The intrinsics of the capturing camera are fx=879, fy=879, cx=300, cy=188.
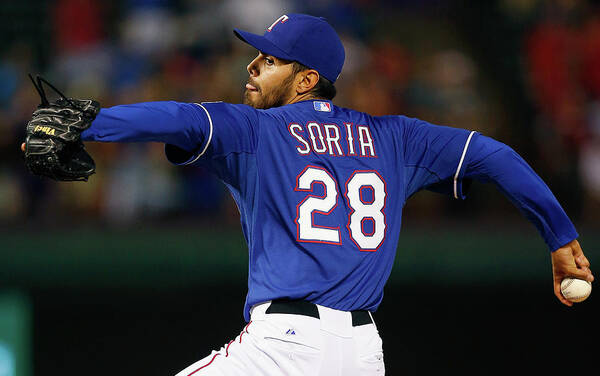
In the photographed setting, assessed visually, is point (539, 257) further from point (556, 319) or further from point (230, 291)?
point (230, 291)

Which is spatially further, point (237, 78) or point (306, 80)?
point (237, 78)

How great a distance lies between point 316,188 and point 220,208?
3384mm

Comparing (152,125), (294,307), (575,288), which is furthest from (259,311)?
(575,288)

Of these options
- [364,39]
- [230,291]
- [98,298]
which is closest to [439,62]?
[364,39]

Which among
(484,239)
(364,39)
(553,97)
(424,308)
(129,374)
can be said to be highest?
(364,39)

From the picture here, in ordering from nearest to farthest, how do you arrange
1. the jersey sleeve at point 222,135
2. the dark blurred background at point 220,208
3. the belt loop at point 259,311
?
the jersey sleeve at point 222,135 < the belt loop at point 259,311 < the dark blurred background at point 220,208

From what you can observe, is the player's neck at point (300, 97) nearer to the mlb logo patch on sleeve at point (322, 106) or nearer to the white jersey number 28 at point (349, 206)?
the mlb logo patch on sleeve at point (322, 106)

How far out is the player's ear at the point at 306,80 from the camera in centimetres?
347

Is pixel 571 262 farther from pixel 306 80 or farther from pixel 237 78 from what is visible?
pixel 237 78

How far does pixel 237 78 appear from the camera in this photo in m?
7.10

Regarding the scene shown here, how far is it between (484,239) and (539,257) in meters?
0.38

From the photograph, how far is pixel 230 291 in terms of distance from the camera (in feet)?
19.1

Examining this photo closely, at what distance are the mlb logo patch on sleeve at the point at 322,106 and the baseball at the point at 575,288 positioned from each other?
3.80ft

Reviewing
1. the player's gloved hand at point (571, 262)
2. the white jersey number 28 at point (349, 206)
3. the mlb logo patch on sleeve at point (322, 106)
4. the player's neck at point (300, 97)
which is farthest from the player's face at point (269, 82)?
the player's gloved hand at point (571, 262)
